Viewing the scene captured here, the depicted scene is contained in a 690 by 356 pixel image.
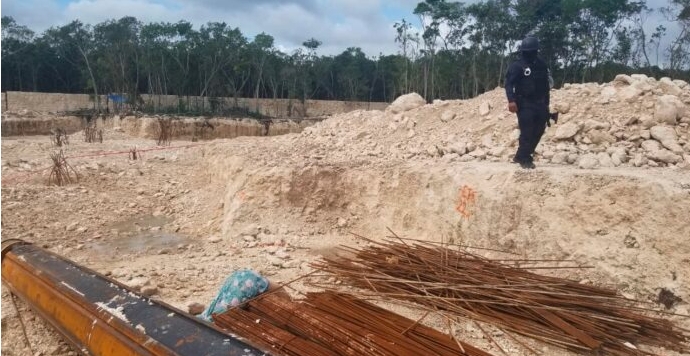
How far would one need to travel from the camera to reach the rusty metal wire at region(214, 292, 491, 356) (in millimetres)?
2715

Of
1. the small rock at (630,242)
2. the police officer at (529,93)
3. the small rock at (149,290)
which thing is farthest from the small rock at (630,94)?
the small rock at (149,290)

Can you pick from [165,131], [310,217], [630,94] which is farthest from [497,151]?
[165,131]

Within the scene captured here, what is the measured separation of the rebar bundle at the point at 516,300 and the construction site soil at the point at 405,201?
146 millimetres

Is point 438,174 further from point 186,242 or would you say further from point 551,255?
point 186,242

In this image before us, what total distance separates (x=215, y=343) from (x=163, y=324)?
1.17 ft

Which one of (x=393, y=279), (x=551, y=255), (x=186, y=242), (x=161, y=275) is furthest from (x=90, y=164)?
(x=551, y=255)

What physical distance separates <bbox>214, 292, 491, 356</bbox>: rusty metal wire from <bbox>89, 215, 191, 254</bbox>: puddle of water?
172 inches

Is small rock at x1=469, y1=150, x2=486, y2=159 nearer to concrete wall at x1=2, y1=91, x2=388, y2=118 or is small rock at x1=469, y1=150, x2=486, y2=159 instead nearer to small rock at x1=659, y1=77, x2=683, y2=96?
small rock at x1=659, y1=77, x2=683, y2=96

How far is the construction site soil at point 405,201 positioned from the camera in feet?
13.8

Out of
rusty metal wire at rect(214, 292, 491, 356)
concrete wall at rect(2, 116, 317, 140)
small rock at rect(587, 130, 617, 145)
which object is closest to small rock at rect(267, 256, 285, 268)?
rusty metal wire at rect(214, 292, 491, 356)

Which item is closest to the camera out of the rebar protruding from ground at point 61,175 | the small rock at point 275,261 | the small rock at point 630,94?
the small rock at point 275,261

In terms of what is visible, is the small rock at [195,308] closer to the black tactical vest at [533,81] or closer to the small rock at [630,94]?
the black tactical vest at [533,81]

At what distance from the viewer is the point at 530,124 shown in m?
5.35

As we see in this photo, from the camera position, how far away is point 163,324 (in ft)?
7.74
